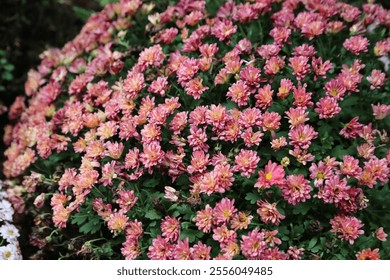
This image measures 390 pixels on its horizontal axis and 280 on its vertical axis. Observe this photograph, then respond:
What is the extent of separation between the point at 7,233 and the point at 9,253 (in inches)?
4.9

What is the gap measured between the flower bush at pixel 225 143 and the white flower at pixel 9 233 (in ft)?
0.30

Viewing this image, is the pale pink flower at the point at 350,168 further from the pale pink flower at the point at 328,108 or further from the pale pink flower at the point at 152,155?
the pale pink flower at the point at 152,155

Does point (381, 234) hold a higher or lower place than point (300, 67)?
lower

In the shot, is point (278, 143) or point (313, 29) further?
point (313, 29)

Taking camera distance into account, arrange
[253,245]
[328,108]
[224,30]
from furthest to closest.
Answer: [224,30] → [328,108] → [253,245]

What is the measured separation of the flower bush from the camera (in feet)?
6.98

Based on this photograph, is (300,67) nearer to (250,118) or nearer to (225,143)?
(250,118)

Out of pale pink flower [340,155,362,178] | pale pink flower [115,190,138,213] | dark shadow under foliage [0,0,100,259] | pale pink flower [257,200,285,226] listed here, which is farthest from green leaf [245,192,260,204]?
dark shadow under foliage [0,0,100,259]

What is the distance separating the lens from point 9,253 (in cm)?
242

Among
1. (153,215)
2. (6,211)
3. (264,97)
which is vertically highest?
(264,97)

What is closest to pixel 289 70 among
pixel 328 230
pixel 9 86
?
pixel 328 230

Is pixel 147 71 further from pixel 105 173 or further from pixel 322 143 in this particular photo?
pixel 322 143

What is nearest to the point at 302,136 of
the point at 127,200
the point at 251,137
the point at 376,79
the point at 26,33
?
the point at 251,137

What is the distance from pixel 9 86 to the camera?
12.4 ft
